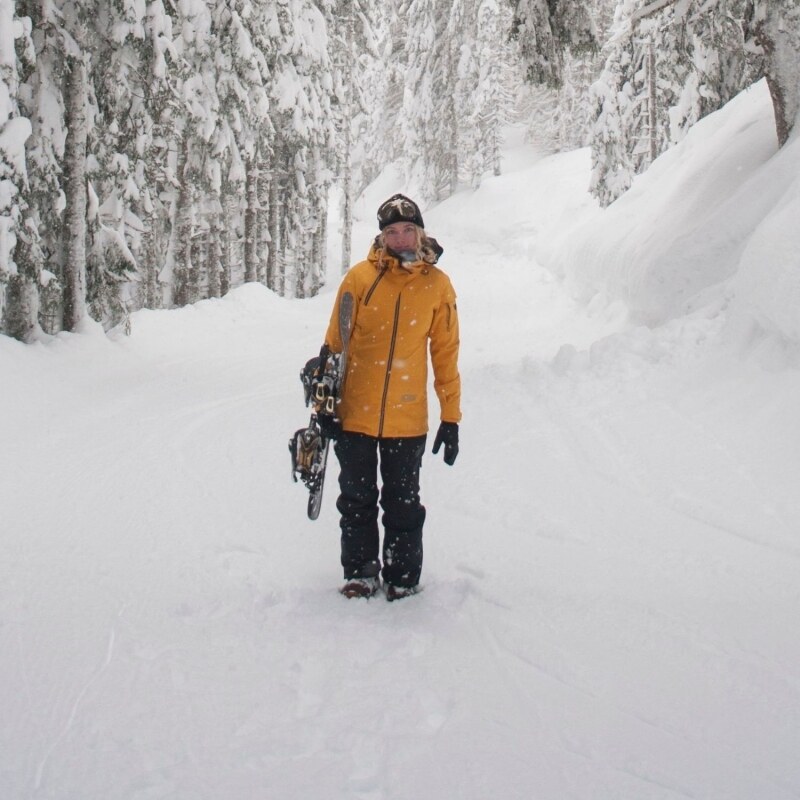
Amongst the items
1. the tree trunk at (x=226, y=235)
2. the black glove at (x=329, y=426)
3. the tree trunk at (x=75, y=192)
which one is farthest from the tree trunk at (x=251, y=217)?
the black glove at (x=329, y=426)

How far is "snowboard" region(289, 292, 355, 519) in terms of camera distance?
153 inches

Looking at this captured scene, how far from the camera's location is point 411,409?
3.95 m

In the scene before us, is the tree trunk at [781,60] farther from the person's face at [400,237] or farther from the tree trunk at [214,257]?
the tree trunk at [214,257]

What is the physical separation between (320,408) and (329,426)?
0.14 m

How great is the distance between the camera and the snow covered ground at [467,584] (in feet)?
8.65

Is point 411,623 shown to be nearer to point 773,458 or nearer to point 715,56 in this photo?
A: point 773,458

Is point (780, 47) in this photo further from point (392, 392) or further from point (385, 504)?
point (385, 504)

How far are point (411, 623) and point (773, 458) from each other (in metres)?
3.82

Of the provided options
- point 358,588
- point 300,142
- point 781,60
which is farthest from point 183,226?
point 358,588

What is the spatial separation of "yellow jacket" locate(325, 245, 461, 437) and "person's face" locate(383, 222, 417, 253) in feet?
0.24

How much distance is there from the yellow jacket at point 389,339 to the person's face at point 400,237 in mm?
73

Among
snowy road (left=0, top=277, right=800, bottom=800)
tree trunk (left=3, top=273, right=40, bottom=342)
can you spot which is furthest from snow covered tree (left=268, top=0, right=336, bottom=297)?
snowy road (left=0, top=277, right=800, bottom=800)

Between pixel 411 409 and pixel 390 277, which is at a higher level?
pixel 390 277

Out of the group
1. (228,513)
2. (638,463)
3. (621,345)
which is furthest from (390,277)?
(621,345)
